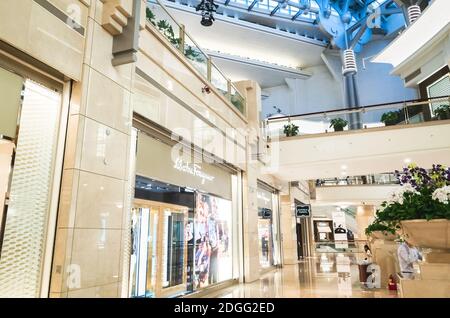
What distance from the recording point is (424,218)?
191 cm

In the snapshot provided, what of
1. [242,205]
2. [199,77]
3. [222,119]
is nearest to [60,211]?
[199,77]

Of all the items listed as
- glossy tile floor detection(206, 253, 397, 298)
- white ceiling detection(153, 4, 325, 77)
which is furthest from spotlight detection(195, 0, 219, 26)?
glossy tile floor detection(206, 253, 397, 298)

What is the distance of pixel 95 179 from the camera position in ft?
11.5

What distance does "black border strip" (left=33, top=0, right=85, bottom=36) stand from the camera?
10.7 ft

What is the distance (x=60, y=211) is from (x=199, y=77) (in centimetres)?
444

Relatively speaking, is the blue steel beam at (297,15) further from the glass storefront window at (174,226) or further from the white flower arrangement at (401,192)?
Result: the white flower arrangement at (401,192)

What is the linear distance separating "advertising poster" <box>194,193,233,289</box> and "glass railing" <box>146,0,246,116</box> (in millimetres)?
2713

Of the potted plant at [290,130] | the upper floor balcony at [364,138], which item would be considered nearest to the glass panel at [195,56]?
the upper floor balcony at [364,138]

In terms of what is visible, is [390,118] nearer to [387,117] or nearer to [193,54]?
[387,117]

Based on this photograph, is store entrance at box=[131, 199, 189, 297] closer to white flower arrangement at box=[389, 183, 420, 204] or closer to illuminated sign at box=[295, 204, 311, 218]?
white flower arrangement at box=[389, 183, 420, 204]

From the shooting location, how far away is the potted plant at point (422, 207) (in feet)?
6.00

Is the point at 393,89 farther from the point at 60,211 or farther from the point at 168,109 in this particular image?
the point at 60,211

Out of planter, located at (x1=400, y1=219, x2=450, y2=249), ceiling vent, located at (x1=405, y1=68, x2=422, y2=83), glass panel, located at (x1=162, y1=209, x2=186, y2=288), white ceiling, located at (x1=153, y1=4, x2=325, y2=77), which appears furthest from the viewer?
white ceiling, located at (x1=153, y1=4, x2=325, y2=77)

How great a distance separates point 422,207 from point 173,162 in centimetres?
436
